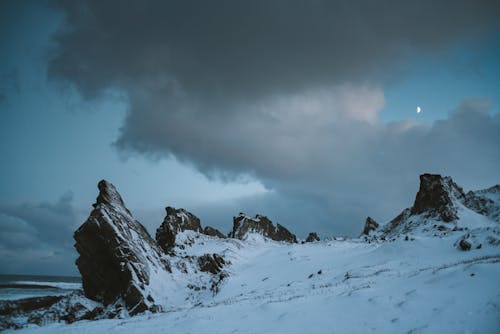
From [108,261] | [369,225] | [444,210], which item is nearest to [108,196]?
[108,261]

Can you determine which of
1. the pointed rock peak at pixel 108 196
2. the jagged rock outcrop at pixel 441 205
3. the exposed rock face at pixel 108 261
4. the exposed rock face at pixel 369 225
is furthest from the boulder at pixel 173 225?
the exposed rock face at pixel 369 225

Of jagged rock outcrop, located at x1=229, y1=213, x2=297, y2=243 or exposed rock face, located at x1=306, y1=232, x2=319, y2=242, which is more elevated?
jagged rock outcrop, located at x1=229, y1=213, x2=297, y2=243

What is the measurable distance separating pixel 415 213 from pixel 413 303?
78483mm

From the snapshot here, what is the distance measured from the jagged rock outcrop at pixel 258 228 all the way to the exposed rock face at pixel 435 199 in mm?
44794

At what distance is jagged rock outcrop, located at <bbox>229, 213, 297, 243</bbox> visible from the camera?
8926 centimetres

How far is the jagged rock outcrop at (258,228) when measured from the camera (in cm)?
8926

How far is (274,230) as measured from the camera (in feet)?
347

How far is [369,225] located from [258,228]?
42287 mm

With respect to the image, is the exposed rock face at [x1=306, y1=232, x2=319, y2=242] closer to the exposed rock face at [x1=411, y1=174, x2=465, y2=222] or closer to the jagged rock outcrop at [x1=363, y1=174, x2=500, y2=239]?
the jagged rock outcrop at [x1=363, y1=174, x2=500, y2=239]

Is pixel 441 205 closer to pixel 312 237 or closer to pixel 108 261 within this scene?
pixel 312 237

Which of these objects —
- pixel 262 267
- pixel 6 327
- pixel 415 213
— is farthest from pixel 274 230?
pixel 6 327

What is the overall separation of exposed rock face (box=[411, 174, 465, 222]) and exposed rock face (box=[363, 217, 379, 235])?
23537 mm

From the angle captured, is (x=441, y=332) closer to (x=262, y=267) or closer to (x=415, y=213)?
(x=262, y=267)

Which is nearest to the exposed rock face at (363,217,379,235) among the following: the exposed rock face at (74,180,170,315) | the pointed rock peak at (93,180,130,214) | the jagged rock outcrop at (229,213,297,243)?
the jagged rock outcrop at (229,213,297,243)
